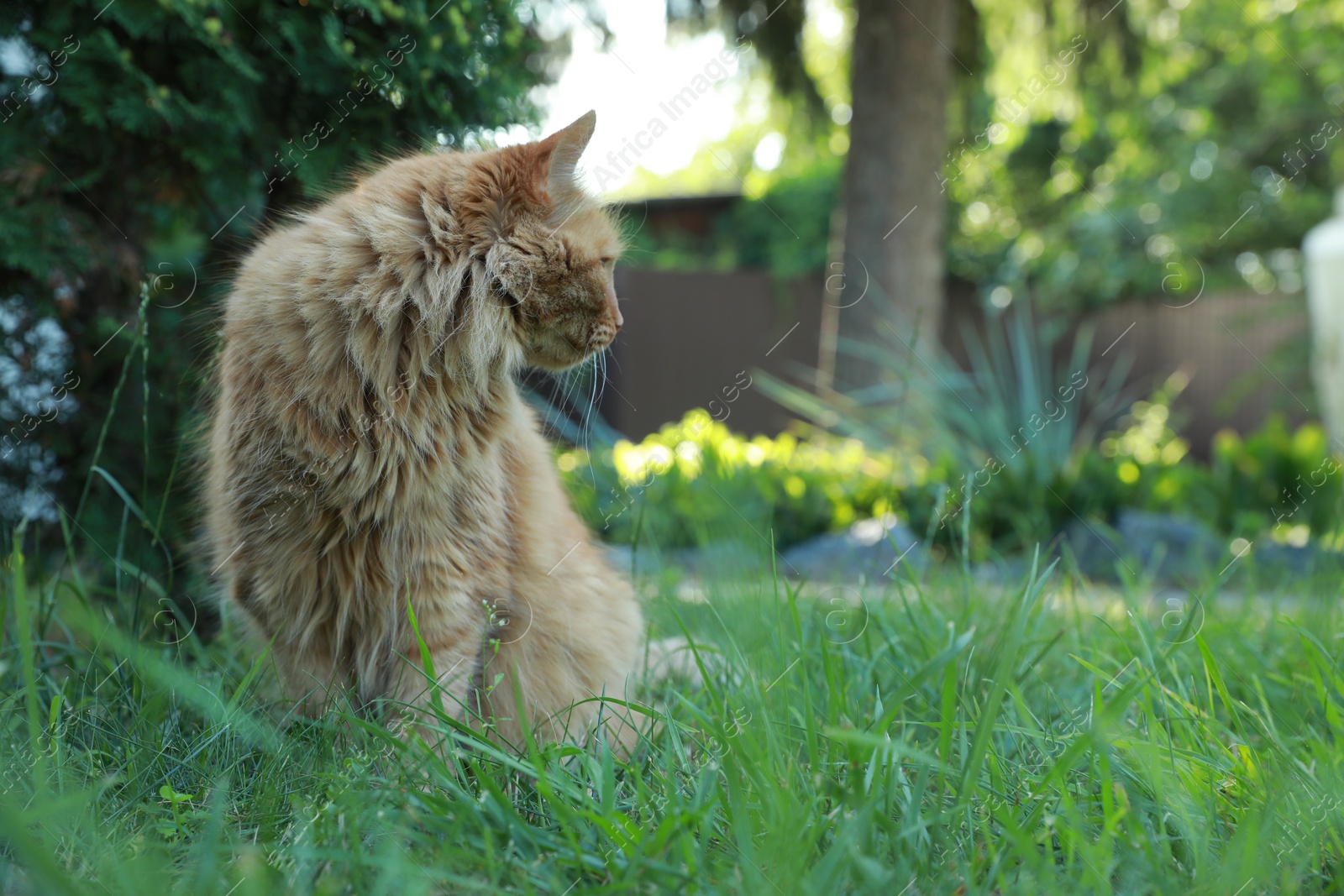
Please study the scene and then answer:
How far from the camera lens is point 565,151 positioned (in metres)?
1.70

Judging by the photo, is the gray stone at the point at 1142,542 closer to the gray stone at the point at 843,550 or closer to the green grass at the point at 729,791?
the gray stone at the point at 843,550

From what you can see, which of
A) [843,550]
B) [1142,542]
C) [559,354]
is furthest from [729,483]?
[1142,542]

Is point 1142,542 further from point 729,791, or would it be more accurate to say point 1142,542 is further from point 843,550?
point 729,791

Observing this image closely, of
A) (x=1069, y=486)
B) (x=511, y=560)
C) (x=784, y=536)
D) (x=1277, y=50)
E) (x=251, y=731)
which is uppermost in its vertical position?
(x=251, y=731)

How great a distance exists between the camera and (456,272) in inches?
62.4

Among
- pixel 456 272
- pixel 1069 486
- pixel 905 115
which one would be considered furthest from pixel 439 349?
pixel 905 115

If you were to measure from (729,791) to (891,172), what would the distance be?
18.3 feet

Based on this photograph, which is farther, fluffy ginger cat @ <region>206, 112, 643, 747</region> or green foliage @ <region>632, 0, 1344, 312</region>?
green foliage @ <region>632, 0, 1344, 312</region>

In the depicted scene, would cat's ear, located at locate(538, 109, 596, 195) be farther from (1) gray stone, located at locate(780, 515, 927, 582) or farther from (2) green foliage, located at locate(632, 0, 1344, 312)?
(2) green foliage, located at locate(632, 0, 1344, 312)

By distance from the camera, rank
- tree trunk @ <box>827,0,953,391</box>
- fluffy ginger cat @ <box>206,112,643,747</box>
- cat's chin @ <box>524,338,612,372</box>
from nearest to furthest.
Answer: fluffy ginger cat @ <box>206,112,643,747</box> < cat's chin @ <box>524,338,612,372</box> < tree trunk @ <box>827,0,953,391</box>

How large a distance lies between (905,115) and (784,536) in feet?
10.7

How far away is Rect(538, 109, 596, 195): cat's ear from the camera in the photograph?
1.65m

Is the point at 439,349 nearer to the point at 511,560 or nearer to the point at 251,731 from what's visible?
the point at 511,560

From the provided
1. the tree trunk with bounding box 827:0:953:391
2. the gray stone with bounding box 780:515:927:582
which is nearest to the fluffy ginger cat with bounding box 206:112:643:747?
the gray stone with bounding box 780:515:927:582
